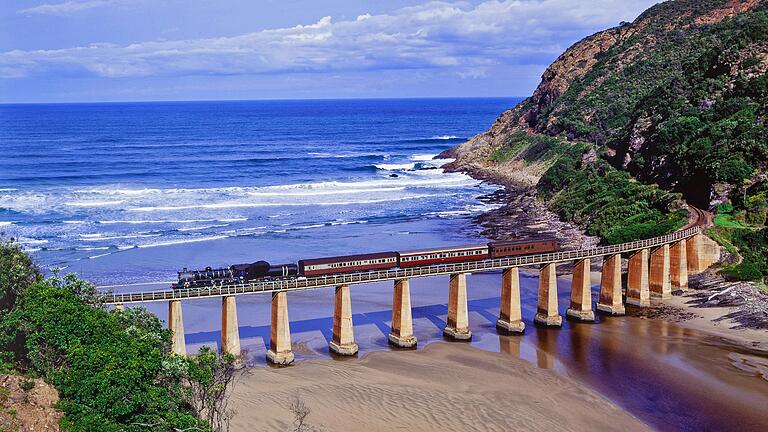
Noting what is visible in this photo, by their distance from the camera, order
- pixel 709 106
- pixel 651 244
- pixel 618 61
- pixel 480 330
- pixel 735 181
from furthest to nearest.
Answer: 1. pixel 618 61
2. pixel 709 106
3. pixel 735 181
4. pixel 651 244
5. pixel 480 330

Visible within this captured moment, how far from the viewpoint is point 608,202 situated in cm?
8531

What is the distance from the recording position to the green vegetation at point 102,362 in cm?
3088

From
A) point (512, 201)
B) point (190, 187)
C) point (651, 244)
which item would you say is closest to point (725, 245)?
point (651, 244)

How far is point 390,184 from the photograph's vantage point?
128 metres

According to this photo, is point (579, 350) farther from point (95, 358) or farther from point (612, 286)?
point (95, 358)

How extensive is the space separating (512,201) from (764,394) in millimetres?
64870

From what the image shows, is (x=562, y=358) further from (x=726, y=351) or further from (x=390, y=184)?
(x=390, y=184)

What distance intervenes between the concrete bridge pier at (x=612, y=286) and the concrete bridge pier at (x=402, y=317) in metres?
16.6

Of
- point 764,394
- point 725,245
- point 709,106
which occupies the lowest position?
point 764,394

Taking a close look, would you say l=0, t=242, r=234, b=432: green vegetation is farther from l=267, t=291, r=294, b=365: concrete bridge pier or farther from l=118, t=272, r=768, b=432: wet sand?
l=267, t=291, r=294, b=365: concrete bridge pier

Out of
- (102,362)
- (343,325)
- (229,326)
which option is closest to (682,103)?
(343,325)

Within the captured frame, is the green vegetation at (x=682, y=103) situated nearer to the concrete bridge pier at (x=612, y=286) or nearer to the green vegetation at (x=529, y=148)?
the green vegetation at (x=529, y=148)

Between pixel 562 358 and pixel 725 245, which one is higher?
pixel 725 245

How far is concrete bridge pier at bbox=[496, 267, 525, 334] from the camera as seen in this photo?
53406 mm
